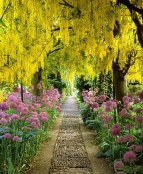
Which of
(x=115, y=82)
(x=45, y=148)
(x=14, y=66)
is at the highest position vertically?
(x=14, y=66)

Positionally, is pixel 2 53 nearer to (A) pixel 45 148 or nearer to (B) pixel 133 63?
(A) pixel 45 148

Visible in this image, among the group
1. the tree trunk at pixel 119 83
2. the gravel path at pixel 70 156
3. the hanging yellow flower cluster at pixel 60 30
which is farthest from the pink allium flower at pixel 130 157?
the tree trunk at pixel 119 83

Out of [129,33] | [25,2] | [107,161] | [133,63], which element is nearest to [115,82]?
[133,63]

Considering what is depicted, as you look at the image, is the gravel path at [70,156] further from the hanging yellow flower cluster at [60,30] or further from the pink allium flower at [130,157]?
the hanging yellow flower cluster at [60,30]

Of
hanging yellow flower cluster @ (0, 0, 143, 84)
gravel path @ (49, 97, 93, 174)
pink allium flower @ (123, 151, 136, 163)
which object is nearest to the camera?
pink allium flower @ (123, 151, 136, 163)

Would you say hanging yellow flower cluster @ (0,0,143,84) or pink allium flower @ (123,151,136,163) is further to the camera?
hanging yellow flower cluster @ (0,0,143,84)

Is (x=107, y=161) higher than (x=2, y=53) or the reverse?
the reverse

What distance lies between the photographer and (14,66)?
419 cm

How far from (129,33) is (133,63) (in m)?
0.65

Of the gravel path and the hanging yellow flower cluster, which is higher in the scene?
the hanging yellow flower cluster

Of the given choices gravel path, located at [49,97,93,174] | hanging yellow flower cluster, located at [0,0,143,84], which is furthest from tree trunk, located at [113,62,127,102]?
gravel path, located at [49,97,93,174]

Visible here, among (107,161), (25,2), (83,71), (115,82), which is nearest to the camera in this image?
(25,2)

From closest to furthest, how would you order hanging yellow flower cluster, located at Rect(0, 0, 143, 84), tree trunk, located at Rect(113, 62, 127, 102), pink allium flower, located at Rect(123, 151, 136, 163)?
pink allium flower, located at Rect(123, 151, 136, 163)
hanging yellow flower cluster, located at Rect(0, 0, 143, 84)
tree trunk, located at Rect(113, 62, 127, 102)

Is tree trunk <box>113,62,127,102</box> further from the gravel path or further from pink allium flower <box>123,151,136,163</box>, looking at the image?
pink allium flower <box>123,151,136,163</box>
